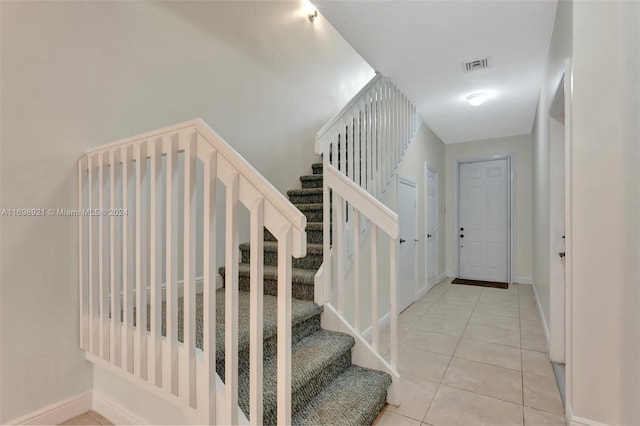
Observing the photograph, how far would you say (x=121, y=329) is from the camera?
1.56m

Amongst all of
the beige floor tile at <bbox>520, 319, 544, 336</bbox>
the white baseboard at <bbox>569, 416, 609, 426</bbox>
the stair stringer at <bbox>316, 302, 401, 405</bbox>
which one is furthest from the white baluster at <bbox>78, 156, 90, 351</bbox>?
the beige floor tile at <bbox>520, 319, 544, 336</bbox>

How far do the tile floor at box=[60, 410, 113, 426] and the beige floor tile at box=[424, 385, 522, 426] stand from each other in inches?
68.5

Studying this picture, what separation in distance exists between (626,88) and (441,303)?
315 centimetres

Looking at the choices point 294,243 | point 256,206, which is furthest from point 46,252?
point 294,243

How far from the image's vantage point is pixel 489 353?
2580 millimetres

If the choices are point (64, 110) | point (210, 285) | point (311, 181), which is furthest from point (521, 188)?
point (64, 110)

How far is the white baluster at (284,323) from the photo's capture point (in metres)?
1.09

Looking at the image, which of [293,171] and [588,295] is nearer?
[588,295]

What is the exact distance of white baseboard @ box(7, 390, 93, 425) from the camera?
5.21 ft

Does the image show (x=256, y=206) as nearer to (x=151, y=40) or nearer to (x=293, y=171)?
(x=151, y=40)

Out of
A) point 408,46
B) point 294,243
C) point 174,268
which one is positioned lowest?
point 174,268

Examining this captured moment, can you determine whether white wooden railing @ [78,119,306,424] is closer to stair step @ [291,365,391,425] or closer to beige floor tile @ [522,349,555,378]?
stair step @ [291,365,391,425]

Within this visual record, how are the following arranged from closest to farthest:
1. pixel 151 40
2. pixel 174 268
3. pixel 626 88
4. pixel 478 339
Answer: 1. pixel 174 268
2. pixel 626 88
3. pixel 151 40
4. pixel 478 339

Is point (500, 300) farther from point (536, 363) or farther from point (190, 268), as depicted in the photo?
point (190, 268)
